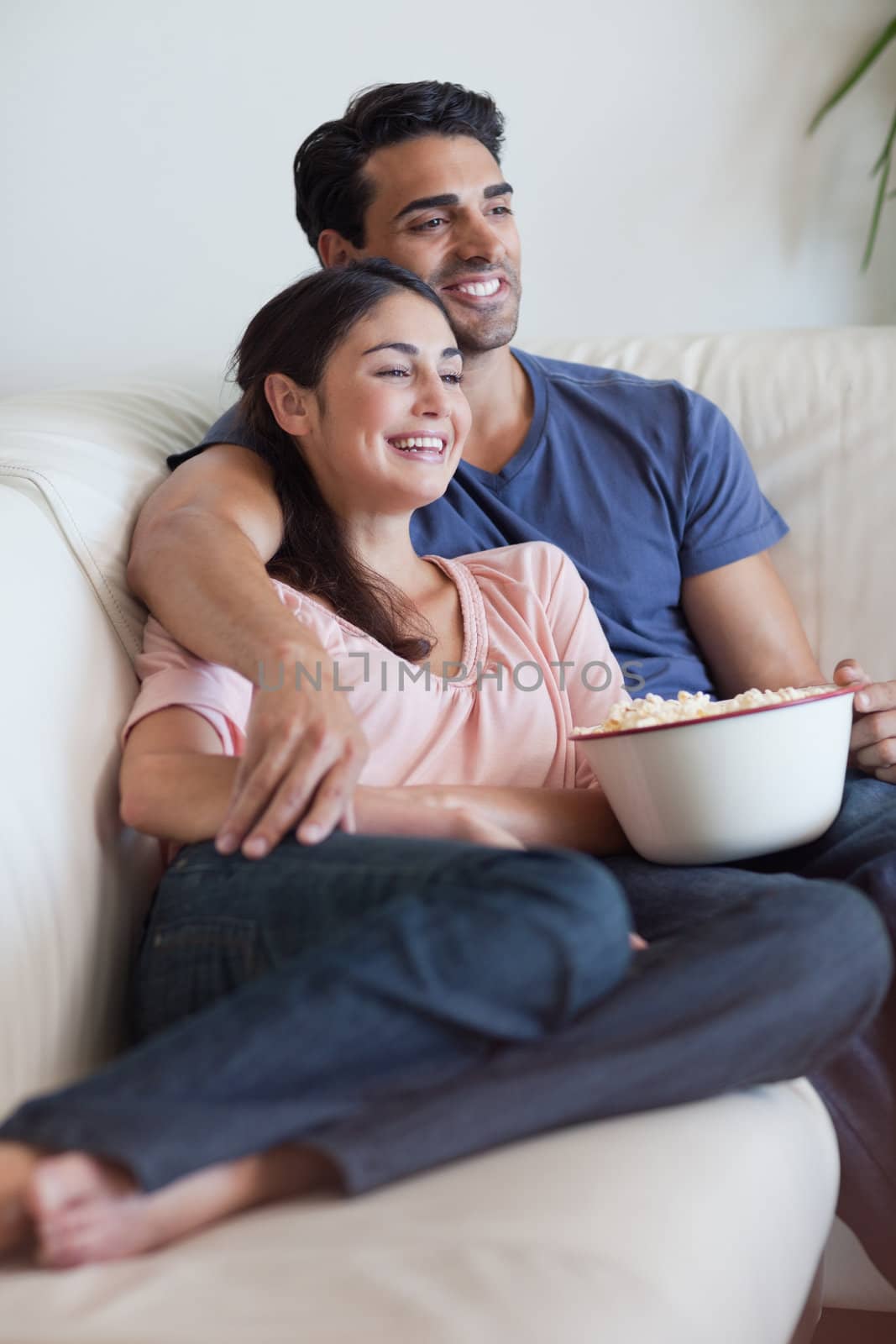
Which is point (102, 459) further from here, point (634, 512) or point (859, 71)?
point (859, 71)

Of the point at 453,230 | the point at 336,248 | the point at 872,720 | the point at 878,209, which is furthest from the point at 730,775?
the point at 878,209

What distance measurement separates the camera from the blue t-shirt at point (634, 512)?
1.69 metres

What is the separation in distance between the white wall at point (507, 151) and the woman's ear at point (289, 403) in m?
0.60

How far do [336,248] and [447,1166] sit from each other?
1378 mm

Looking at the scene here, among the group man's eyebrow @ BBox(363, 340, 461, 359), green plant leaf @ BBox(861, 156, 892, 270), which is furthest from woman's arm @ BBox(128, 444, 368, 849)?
green plant leaf @ BBox(861, 156, 892, 270)

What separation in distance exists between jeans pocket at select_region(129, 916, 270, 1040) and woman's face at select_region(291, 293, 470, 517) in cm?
59

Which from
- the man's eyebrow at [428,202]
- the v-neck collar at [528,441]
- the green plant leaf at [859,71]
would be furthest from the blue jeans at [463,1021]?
the green plant leaf at [859,71]

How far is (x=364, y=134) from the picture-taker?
71.5 inches

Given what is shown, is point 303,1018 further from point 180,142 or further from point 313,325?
point 180,142

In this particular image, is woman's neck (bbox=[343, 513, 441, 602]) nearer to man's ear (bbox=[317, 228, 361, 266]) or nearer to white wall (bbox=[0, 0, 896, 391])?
man's ear (bbox=[317, 228, 361, 266])

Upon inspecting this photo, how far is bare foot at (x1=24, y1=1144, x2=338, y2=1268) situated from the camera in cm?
80

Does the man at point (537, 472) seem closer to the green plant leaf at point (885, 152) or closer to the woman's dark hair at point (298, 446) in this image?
the woman's dark hair at point (298, 446)


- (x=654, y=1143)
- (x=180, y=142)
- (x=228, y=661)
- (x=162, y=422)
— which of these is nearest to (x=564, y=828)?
(x=228, y=661)

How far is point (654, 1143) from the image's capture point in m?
0.88
